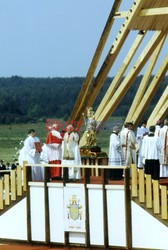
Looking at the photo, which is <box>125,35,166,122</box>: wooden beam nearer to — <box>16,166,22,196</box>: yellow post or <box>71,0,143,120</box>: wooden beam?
<box>71,0,143,120</box>: wooden beam

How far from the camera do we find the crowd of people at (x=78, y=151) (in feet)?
82.1

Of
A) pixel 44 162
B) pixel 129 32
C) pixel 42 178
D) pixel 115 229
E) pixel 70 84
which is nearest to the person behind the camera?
pixel 115 229

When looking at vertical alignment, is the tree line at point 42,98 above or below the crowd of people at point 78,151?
above

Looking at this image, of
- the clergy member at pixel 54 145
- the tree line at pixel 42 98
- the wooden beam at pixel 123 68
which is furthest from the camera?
the tree line at pixel 42 98

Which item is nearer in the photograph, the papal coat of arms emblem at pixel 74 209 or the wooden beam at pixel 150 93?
the papal coat of arms emblem at pixel 74 209

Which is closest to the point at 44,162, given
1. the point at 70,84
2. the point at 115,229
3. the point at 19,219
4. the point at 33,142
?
the point at 33,142

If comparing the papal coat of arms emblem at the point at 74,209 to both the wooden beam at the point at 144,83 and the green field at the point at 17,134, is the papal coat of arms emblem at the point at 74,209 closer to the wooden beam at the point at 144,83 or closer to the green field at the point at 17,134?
the wooden beam at the point at 144,83

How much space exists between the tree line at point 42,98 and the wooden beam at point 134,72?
41.9 metres

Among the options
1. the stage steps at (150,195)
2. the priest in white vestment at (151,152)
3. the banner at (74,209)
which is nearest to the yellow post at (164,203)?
the stage steps at (150,195)

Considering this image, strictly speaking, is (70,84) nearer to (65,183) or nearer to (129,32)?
(129,32)

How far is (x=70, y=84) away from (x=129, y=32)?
83958 mm

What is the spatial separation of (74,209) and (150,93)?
34.5ft

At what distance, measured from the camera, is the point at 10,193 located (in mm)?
24578

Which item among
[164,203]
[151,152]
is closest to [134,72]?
[151,152]
